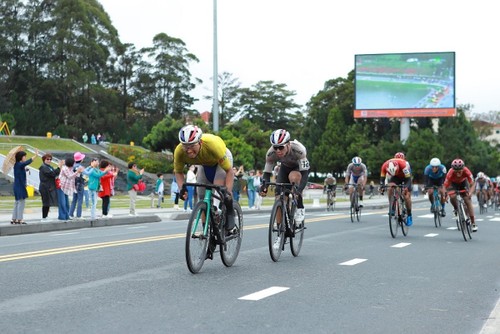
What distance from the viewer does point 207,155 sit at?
30.5 feet

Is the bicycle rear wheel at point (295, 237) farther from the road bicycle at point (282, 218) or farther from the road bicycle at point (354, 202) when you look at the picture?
the road bicycle at point (354, 202)

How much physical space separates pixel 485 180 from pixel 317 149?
2497 inches

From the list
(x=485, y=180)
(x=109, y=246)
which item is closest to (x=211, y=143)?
(x=109, y=246)

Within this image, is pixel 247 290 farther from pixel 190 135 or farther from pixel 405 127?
pixel 405 127

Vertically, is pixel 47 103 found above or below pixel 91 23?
below

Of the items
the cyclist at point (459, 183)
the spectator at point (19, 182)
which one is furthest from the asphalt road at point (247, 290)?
the spectator at point (19, 182)

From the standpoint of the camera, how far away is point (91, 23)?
10006cm

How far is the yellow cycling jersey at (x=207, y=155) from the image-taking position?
30.3 feet

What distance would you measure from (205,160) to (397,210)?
808cm

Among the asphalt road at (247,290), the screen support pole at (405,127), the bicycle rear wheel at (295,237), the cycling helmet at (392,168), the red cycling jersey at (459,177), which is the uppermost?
the screen support pole at (405,127)

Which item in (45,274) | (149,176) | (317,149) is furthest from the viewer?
(317,149)

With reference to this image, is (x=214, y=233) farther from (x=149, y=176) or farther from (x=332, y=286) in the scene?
(x=149, y=176)

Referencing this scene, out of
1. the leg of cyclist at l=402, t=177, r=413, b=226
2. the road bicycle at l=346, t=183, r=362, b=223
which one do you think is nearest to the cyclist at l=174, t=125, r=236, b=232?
the leg of cyclist at l=402, t=177, r=413, b=226

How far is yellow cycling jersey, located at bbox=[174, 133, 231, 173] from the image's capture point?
923 centimetres
